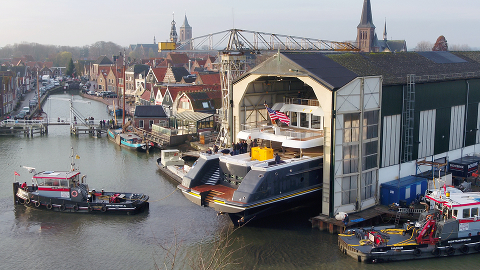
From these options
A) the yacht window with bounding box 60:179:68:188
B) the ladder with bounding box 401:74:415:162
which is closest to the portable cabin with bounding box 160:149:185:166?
the yacht window with bounding box 60:179:68:188

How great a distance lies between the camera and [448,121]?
29.1 m

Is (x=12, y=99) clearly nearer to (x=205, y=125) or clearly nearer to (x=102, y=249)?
(x=205, y=125)

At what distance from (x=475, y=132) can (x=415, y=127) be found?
7052 millimetres

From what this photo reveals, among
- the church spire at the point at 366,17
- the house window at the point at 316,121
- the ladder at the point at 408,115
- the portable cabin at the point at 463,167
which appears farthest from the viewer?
the church spire at the point at 366,17

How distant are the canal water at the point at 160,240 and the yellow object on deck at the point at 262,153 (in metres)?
3.10

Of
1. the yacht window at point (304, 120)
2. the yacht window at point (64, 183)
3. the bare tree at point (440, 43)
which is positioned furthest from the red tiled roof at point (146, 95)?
the bare tree at point (440, 43)

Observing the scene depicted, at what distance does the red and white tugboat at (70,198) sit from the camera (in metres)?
25.8

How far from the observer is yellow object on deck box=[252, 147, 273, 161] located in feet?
80.1

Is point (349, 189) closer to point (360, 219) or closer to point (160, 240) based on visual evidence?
point (360, 219)

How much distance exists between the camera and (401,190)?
25.0 meters

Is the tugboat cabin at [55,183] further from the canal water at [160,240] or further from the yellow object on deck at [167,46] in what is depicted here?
the yellow object on deck at [167,46]

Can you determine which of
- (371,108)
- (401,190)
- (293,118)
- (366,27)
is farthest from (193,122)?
(366,27)

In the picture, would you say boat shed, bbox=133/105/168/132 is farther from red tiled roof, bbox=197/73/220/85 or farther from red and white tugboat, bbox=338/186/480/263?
red and white tugboat, bbox=338/186/480/263

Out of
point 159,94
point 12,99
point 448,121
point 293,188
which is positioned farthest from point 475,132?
point 12,99
